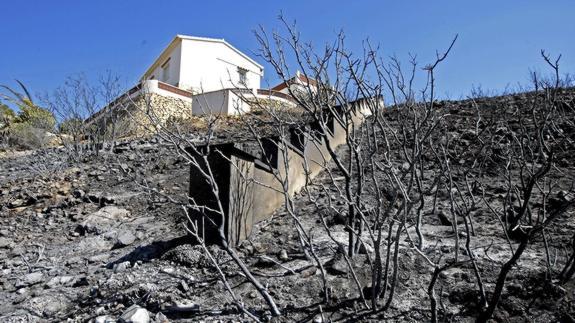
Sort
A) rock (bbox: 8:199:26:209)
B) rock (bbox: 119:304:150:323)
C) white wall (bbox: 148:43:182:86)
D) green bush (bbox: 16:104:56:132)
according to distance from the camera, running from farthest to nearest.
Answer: white wall (bbox: 148:43:182:86) → green bush (bbox: 16:104:56:132) → rock (bbox: 8:199:26:209) → rock (bbox: 119:304:150:323)

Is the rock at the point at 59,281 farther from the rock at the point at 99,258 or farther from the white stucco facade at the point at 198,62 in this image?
the white stucco facade at the point at 198,62

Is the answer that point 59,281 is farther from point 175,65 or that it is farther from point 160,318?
point 175,65

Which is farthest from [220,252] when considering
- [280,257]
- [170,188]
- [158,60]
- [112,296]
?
[158,60]

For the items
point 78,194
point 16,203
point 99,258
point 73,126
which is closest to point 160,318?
point 99,258

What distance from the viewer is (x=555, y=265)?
2.71 meters

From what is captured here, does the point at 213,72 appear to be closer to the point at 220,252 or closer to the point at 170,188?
the point at 170,188

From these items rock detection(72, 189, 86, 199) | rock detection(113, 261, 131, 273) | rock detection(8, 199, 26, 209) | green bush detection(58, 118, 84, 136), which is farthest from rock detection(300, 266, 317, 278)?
green bush detection(58, 118, 84, 136)

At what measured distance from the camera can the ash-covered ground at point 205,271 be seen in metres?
2.29

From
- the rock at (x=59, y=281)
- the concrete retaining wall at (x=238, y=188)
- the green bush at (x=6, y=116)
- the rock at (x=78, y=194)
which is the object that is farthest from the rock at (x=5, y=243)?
the green bush at (x=6, y=116)

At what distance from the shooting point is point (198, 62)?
68.0 ft

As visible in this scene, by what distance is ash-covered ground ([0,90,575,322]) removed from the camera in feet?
7.51

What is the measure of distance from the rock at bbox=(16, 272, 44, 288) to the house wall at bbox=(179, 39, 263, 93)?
17.0 m

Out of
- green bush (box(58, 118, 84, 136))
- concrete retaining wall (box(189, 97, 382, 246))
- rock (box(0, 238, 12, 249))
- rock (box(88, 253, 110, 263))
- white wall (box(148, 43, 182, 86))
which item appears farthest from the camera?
white wall (box(148, 43, 182, 86))

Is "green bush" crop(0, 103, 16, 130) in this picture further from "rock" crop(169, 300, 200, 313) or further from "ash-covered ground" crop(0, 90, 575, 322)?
"rock" crop(169, 300, 200, 313)
